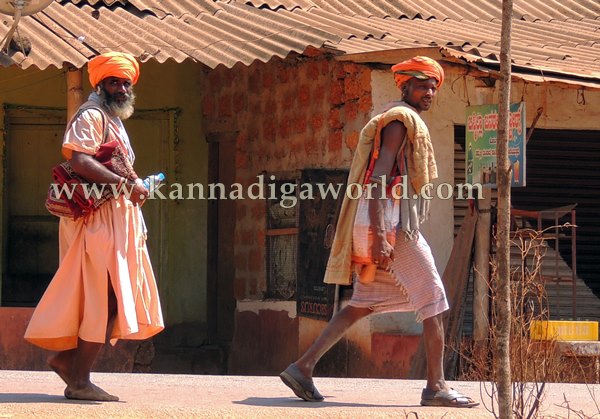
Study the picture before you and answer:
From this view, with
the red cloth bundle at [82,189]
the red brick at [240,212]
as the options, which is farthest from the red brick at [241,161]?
the red cloth bundle at [82,189]

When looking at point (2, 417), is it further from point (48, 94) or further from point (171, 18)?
point (48, 94)

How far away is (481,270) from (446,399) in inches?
124

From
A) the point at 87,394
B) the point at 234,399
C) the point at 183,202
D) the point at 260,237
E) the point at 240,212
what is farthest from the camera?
the point at 183,202

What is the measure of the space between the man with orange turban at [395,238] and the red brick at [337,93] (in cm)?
356

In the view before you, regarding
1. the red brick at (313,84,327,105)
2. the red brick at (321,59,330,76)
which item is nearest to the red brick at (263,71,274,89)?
the red brick at (313,84,327,105)

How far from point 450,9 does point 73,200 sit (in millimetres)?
6290

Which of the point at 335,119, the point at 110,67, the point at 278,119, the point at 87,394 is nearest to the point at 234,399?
the point at 87,394

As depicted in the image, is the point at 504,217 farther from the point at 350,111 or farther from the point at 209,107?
the point at 209,107

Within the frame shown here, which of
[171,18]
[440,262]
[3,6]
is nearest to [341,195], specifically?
[440,262]

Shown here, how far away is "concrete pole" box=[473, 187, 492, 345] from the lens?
376 inches

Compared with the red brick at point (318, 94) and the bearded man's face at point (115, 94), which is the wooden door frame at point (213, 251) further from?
the bearded man's face at point (115, 94)

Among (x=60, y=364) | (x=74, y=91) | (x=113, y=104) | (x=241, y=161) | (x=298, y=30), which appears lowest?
(x=60, y=364)

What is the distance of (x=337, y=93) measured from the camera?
10.2 metres

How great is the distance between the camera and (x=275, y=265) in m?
11.2
